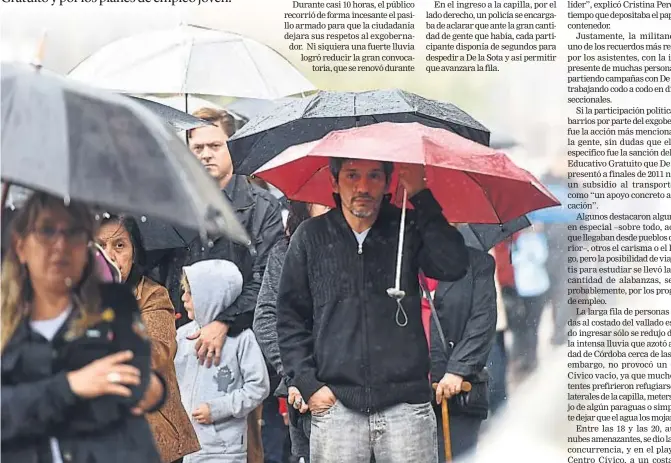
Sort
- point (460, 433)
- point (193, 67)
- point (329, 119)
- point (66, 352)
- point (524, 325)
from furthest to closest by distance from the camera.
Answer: point (524, 325) → point (193, 67) → point (460, 433) → point (329, 119) → point (66, 352)

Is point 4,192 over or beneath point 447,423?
over

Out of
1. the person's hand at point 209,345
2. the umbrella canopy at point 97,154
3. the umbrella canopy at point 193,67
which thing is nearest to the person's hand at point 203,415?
the person's hand at point 209,345

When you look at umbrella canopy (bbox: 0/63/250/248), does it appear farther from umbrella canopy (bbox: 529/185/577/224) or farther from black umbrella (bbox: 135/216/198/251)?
umbrella canopy (bbox: 529/185/577/224)

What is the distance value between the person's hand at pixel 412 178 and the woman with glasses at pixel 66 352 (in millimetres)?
1169

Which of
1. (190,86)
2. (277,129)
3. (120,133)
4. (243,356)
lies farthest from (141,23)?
(120,133)

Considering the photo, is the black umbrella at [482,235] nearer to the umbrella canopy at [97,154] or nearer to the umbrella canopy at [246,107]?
the umbrella canopy at [246,107]

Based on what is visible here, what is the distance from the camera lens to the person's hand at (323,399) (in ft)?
11.8

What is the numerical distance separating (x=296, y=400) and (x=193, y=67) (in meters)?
1.38

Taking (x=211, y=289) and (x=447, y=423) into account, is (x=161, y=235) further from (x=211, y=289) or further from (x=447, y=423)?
(x=447, y=423)

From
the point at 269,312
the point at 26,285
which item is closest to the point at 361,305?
the point at 269,312

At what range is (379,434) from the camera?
3.60m

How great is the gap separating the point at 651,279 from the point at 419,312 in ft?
4.78

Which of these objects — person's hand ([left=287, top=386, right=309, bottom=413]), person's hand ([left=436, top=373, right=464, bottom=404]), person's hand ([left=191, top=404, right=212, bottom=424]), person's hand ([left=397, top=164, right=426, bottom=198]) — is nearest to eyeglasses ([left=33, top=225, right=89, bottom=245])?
person's hand ([left=397, top=164, right=426, bottom=198])

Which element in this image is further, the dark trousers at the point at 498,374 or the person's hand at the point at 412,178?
the dark trousers at the point at 498,374
